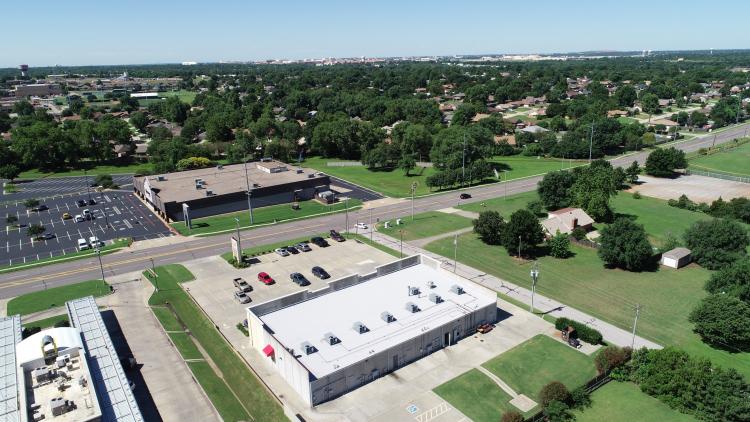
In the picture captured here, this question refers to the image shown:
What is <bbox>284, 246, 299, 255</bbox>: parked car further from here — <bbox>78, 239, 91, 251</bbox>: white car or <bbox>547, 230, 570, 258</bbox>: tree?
<bbox>547, 230, 570, 258</bbox>: tree

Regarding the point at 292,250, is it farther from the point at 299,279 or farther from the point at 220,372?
the point at 220,372

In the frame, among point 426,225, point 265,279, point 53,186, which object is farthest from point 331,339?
point 53,186

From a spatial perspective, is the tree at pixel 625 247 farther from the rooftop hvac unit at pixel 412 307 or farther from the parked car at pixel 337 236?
the parked car at pixel 337 236

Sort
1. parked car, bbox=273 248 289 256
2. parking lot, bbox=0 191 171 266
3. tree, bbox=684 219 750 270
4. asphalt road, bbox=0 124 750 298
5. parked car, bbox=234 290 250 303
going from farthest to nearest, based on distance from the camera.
A: parking lot, bbox=0 191 171 266 → parked car, bbox=273 248 289 256 → asphalt road, bbox=0 124 750 298 → tree, bbox=684 219 750 270 → parked car, bbox=234 290 250 303

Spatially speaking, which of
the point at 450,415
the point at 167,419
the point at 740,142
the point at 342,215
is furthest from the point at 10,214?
the point at 740,142

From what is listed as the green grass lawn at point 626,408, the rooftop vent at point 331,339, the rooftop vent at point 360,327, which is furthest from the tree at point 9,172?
the green grass lawn at point 626,408

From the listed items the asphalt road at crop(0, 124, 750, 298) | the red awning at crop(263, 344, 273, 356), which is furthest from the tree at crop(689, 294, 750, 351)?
the asphalt road at crop(0, 124, 750, 298)
